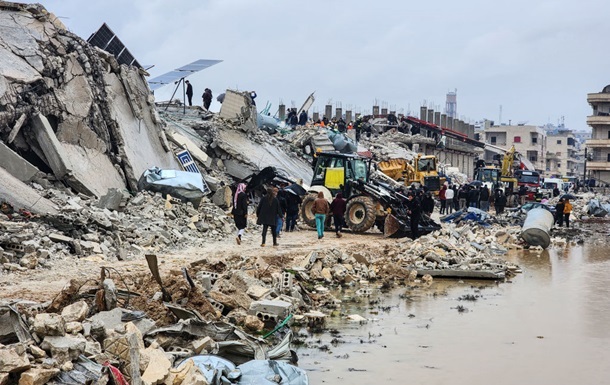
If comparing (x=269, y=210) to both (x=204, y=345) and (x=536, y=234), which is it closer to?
(x=204, y=345)

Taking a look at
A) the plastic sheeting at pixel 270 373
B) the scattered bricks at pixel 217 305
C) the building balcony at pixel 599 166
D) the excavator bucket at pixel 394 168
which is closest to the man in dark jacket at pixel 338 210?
the scattered bricks at pixel 217 305

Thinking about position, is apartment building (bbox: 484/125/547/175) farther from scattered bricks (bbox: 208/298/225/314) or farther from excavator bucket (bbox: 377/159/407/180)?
scattered bricks (bbox: 208/298/225/314)

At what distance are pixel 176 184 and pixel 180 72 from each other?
1424 centimetres

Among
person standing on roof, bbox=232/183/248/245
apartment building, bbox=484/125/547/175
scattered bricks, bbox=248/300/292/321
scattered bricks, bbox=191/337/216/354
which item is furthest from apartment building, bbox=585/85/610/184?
scattered bricks, bbox=191/337/216/354

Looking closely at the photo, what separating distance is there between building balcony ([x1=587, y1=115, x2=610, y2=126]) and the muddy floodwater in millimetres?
64669

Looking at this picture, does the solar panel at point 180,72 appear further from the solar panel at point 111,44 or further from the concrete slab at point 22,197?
the concrete slab at point 22,197

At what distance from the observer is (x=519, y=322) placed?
11.0m

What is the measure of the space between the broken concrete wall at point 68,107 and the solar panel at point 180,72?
363 inches

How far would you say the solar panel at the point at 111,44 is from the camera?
24.0 meters

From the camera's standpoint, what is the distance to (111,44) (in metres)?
24.2

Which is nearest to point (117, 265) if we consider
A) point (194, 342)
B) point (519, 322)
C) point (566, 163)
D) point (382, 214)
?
point (194, 342)

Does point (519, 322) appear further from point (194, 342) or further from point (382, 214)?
point (382, 214)

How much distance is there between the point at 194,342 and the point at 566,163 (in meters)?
118

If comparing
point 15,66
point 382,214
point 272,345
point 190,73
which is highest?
point 190,73
